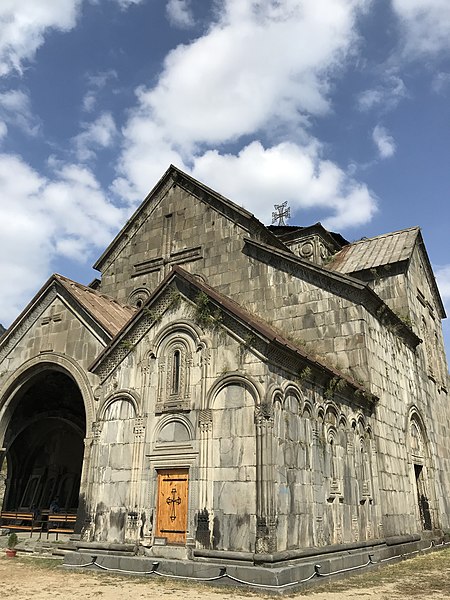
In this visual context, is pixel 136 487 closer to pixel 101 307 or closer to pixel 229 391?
pixel 229 391

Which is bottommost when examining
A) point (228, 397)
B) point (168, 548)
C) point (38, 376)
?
point (168, 548)

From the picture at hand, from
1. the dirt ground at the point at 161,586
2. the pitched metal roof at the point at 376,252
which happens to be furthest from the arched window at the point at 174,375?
the pitched metal roof at the point at 376,252

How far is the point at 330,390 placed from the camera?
12945mm

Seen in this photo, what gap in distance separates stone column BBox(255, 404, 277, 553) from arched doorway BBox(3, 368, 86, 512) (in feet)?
31.1

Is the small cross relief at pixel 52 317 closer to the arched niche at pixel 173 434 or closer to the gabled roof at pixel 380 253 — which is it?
the arched niche at pixel 173 434

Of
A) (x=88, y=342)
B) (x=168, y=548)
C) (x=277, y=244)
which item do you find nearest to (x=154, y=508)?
(x=168, y=548)

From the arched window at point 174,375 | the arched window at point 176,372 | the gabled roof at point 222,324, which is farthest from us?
the arched window at point 176,372

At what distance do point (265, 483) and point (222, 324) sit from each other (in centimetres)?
352

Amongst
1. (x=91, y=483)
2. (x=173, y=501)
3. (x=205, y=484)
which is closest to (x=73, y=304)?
(x=91, y=483)

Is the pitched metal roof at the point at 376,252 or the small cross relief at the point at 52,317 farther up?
the pitched metal roof at the point at 376,252

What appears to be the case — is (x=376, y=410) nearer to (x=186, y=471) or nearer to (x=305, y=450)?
(x=305, y=450)

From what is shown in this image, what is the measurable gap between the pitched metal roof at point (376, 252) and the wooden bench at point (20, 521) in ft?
42.3

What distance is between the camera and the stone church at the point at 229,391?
10.9 metres

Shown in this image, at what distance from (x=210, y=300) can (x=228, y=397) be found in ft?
7.38
